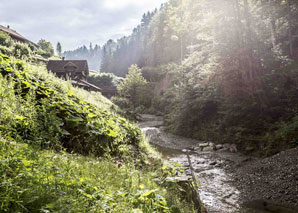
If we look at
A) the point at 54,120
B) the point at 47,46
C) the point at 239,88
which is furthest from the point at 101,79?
the point at 54,120

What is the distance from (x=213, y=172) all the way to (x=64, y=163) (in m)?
6.98

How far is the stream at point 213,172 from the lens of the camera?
565cm

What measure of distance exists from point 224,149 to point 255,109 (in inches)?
117

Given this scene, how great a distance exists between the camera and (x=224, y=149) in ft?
38.4

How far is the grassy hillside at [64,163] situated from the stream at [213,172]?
58.9 inches

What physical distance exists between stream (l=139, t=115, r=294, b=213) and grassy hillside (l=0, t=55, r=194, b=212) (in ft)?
4.91

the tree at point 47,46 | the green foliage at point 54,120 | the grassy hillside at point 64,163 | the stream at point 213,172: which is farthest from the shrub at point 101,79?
the green foliage at point 54,120

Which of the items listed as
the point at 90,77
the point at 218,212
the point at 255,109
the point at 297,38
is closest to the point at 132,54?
the point at 90,77

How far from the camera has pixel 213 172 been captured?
28.2ft

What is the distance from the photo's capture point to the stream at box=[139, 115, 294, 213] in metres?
5.65

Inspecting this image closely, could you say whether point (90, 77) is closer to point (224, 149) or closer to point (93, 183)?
point (224, 149)

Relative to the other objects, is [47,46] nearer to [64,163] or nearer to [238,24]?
[238,24]

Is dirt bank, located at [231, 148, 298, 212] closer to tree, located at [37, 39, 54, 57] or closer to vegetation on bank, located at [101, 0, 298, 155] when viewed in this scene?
vegetation on bank, located at [101, 0, 298, 155]

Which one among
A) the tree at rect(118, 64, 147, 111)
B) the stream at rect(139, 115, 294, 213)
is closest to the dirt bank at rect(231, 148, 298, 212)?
the stream at rect(139, 115, 294, 213)
